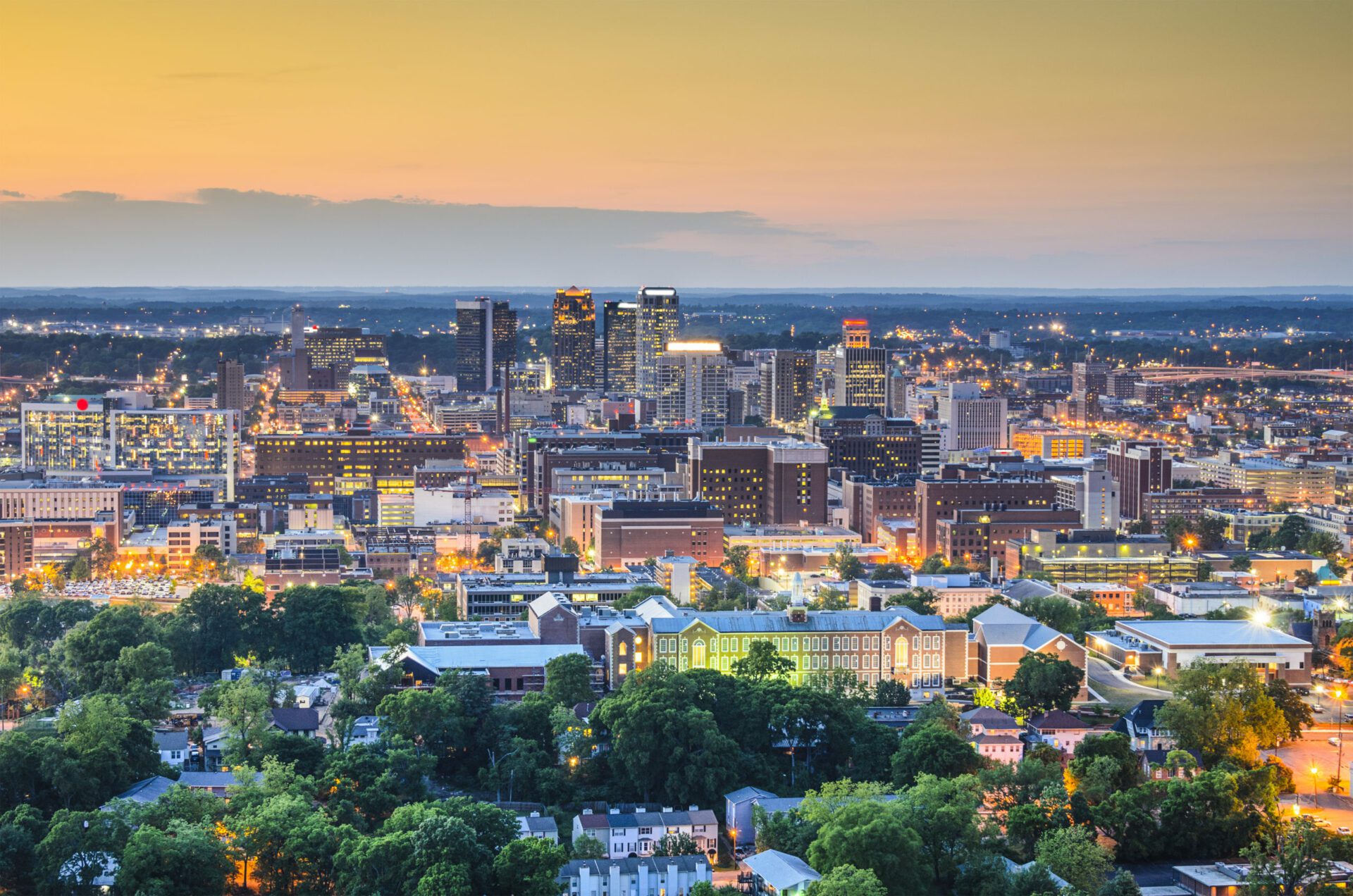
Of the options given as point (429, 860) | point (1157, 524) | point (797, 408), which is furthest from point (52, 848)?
point (797, 408)

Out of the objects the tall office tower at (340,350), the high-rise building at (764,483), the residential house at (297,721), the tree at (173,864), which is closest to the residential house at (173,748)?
the residential house at (297,721)

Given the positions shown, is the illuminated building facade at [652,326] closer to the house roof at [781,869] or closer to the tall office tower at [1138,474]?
the tall office tower at [1138,474]

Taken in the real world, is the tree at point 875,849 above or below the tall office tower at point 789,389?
below


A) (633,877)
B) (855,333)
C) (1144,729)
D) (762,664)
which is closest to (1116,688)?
(1144,729)

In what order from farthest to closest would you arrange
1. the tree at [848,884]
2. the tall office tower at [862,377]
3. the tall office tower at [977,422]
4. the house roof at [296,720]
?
1. the tall office tower at [862,377]
2. the tall office tower at [977,422]
3. the house roof at [296,720]
4. the tree at [848,884]

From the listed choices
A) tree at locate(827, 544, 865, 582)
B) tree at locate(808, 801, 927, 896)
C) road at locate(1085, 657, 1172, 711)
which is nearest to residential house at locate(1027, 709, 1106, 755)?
road at locate(1085, 657, 1172, 711)

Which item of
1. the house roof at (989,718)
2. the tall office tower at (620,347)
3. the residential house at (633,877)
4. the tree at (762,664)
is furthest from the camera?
the tall office tower at (620,347)

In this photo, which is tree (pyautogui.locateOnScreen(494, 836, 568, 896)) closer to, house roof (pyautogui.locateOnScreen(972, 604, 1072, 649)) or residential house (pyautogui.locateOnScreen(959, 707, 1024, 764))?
residential house (pyautogui.locateOnScreen(959, 707, 1024, 764))
